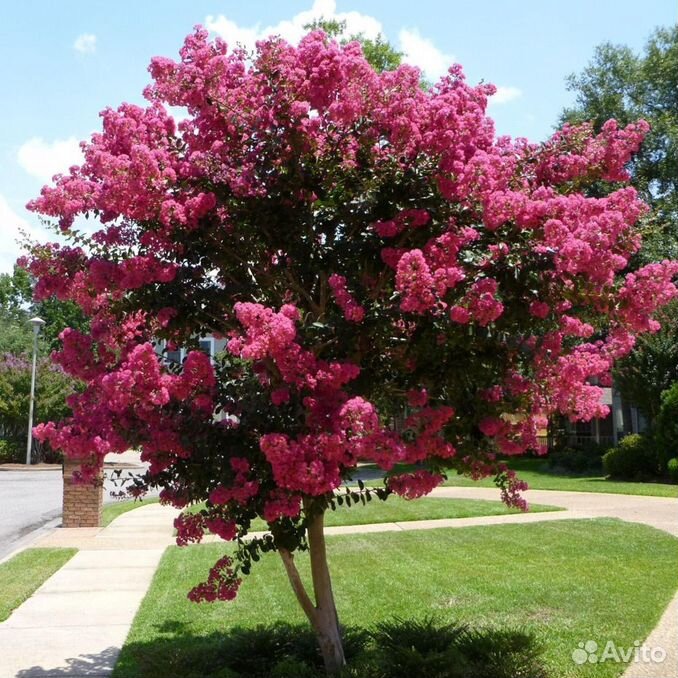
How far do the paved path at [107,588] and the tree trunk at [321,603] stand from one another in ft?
5.11

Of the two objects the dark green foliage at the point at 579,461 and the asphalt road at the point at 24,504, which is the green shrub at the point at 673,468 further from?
the asphalt road at the point at 24,504

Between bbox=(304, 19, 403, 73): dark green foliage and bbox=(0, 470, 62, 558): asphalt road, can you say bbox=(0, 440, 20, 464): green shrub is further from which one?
bbox=(304, 19, 403, 73): dark green foliage

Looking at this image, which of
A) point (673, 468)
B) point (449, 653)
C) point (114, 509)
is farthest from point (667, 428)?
point (449, 653)

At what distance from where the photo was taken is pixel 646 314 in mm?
4340

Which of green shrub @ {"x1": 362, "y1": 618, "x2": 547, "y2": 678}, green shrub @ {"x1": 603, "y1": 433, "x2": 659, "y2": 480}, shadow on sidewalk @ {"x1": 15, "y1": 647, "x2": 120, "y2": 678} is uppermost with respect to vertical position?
green shrub @ {"x1": 603, "y1": 433, "x2": 659, "y2": 480}

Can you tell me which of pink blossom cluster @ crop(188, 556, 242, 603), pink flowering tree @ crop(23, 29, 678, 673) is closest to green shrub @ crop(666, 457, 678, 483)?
pink flowering tree @ crop(23, 29, 678, 673)

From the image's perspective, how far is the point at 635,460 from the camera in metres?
19.1

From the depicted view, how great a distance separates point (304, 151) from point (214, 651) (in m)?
3.49

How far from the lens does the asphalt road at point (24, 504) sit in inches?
523

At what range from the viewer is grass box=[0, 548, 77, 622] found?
309 inches

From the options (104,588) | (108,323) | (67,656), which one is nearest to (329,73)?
(108,323)

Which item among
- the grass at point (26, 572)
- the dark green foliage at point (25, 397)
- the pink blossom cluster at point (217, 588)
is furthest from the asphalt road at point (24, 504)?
the pink blossom cluster at point (217, 588)

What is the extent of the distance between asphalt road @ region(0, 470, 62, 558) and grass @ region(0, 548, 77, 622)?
2.92 feet

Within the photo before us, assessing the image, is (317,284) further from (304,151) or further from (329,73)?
(329,73)
